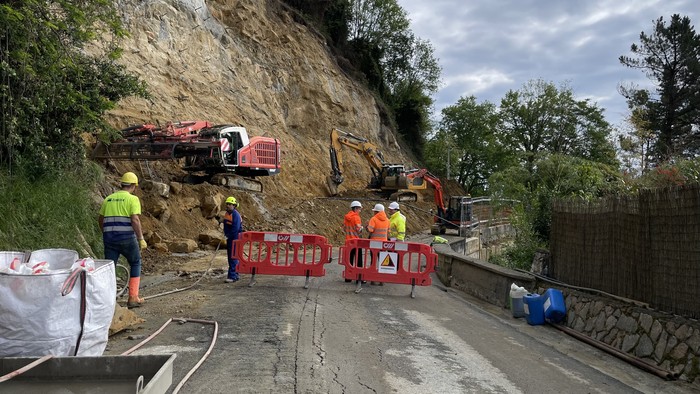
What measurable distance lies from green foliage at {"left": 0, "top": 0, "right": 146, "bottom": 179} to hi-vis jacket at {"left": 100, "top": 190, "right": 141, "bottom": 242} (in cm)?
294

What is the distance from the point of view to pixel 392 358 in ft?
20.1

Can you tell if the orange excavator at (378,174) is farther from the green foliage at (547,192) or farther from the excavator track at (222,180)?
the green foliage at (547,192)

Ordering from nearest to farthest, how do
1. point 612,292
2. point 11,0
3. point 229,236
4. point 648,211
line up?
point 648,211 < point 612,292 < point 11,0 < point 229,236

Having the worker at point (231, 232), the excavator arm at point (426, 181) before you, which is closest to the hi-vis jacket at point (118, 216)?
the worker at point (231, 232)

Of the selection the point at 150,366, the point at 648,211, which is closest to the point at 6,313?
the point at 150,366

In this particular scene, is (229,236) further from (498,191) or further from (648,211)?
(498,191)

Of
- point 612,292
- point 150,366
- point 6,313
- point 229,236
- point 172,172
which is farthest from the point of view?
point 172,172

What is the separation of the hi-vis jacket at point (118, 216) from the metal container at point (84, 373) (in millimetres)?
4405

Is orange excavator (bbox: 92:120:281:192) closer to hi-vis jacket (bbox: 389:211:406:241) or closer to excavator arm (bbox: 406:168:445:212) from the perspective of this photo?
hi-vis jacket (bbox: 389:211:406:241)

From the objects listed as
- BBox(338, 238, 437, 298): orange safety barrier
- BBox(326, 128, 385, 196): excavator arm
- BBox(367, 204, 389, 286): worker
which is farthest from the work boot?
BBox(326, 128, 385, 196): excavator arm

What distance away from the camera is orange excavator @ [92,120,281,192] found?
58.9ft

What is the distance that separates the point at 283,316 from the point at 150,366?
4152 mm

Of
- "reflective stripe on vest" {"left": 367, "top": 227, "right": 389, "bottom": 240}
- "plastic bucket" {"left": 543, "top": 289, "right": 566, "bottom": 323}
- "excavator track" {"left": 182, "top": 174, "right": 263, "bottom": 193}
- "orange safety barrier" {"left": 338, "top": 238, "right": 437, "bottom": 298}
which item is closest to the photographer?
"plastic bucket" {"left": 543, "top": 289, "right": 566, "bottom": 323}

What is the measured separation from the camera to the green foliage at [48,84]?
942cm
